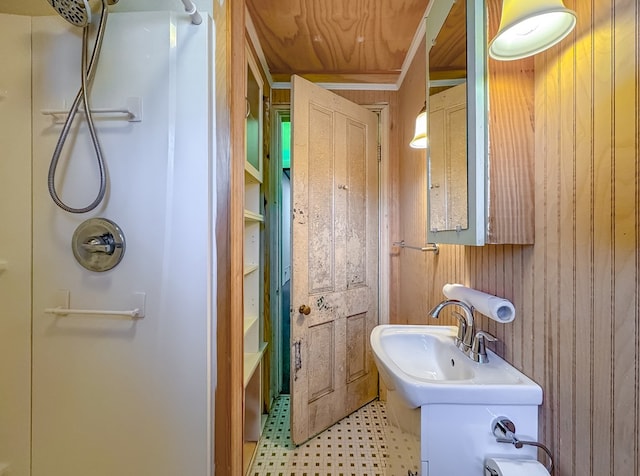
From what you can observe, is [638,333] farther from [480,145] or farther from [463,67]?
[463,67]

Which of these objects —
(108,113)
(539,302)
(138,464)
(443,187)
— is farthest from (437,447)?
(108,113)

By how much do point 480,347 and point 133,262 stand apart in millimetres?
1209

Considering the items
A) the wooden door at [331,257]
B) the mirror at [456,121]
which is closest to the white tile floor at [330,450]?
the wooden door at [331,257]

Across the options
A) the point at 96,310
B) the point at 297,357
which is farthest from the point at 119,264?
the point at 297,357

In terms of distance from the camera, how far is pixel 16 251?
101 centimetres

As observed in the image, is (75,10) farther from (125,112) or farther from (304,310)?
(304,310)

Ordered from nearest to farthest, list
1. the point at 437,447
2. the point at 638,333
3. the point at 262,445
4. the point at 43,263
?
the point at 638,333
the point at 437,447
the point at 43,263
the point at 262,445

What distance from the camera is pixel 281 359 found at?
216cm

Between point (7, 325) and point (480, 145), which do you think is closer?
point (480, 145)

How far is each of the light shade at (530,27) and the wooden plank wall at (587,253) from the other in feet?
0.22

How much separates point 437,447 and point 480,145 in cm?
85

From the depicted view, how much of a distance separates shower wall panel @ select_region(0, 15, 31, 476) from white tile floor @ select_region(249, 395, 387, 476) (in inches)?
40.8

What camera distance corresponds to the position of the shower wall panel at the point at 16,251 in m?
1.00

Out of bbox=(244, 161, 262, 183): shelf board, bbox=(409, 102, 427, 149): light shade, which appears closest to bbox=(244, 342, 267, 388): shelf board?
bbox=(244, 161, 262, 183): shelf board
